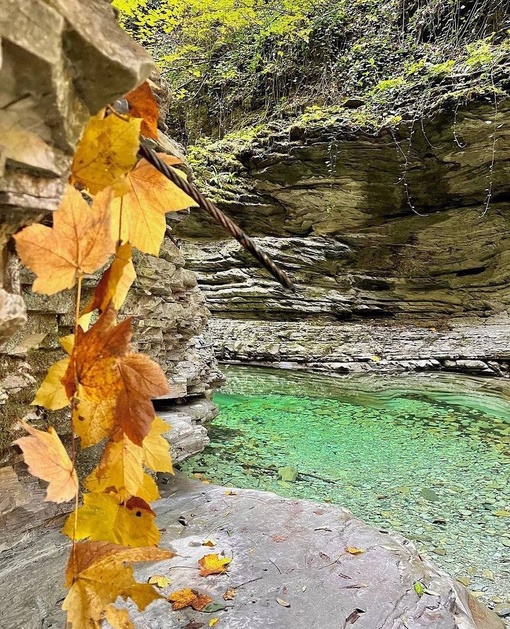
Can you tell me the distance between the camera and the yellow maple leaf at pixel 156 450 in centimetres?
60

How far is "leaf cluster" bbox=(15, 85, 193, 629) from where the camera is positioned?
0.42 m

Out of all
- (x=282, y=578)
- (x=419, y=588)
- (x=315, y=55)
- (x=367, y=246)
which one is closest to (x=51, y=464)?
(x=282, y=578)

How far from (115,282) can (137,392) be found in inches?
4.8

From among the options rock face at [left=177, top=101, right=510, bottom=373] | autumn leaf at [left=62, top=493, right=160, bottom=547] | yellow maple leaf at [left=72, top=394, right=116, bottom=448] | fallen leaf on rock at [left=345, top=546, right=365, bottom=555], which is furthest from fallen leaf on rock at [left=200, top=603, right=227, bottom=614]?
rock face at [left=177, top=101, right=510, bottom=373]

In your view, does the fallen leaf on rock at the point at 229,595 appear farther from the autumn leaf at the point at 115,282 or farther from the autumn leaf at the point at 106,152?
the autumn leaf at the point at 106,152

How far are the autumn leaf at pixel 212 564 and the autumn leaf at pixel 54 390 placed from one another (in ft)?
4.14

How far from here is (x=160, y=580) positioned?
4.63ft

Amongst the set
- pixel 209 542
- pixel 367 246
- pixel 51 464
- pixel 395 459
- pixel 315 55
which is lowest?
pixel 395 459

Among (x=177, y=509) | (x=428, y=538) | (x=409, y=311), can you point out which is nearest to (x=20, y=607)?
(x=177, y=509)

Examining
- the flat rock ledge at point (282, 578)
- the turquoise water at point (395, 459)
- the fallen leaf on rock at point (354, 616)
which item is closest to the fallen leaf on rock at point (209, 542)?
the flat rock ledge at point (282, 578)

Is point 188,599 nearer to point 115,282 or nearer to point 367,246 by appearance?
point 115,282

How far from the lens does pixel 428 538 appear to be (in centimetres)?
238

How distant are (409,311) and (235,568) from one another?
6.44m

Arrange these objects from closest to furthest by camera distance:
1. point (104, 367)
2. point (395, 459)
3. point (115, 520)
Answer: point (104, 367), point (115, 520), point (395, 459)
